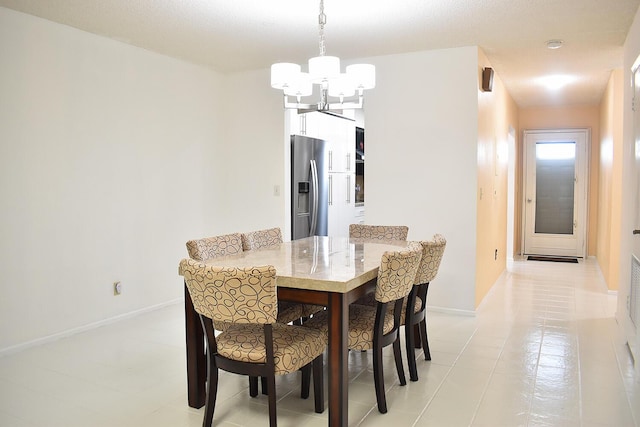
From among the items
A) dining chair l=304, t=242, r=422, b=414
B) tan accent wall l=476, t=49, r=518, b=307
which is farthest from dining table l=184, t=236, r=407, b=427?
tan accent wall l=476, t=49, r=518, b=307

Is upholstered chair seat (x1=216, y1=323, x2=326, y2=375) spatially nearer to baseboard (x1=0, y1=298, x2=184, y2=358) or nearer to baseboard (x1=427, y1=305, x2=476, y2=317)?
baseboard (x1=0, y1=298, x2=184, y2=358)

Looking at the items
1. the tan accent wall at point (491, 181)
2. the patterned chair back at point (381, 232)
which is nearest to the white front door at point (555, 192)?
the tan accent wall at point (491, 181)

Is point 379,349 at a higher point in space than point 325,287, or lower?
lower

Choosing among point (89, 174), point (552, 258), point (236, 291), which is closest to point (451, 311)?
point (236, 291)

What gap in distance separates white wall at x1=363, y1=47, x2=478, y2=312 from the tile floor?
0.63 meters

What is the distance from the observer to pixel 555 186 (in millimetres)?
8555

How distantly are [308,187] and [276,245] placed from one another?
94.1 inches

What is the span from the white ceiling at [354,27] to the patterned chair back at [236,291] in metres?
2.06

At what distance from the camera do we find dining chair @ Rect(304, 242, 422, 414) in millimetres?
2586

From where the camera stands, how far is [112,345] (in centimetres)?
385

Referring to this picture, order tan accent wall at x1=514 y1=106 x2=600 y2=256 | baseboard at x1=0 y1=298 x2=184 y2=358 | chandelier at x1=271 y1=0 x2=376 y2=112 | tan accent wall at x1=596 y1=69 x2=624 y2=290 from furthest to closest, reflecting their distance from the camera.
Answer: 1. tan accent wall at x1=514 y1=106 x2=600 y2=256
2. tan accent wall at x1=596 y1=69 x2=624 y2=290
3. baseboard at x1=0 y1=298 x2=184 y2=358
4. chandelier at x1=271 y1=0 x2=376 y2=112

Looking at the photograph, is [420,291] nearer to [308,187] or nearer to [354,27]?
[354,27]

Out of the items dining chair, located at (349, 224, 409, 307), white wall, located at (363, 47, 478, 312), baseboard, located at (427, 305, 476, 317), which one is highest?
white wall, located at (363, 47, 478, 312)

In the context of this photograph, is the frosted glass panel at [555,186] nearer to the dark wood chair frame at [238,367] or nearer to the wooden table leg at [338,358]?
the dark wood chair frame at [238,367]
